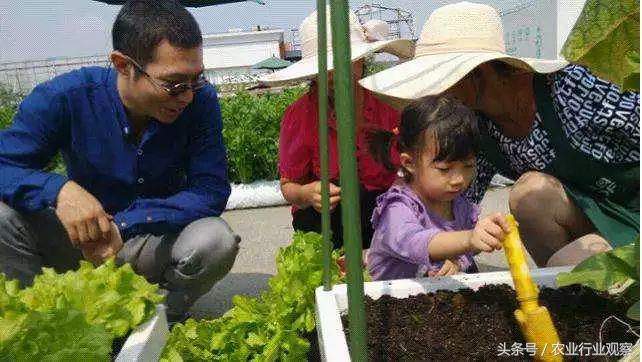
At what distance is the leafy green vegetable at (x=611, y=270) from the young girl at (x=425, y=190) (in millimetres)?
455

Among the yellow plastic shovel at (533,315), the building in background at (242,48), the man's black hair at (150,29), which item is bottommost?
the building in background at (242,48)

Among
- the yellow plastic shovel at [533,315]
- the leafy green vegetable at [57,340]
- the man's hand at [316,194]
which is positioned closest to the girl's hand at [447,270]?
the man's hand at [316,194]

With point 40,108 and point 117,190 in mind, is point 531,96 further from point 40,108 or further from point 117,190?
point 40,108

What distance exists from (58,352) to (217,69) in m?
31.2

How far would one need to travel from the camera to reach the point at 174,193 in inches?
81.3

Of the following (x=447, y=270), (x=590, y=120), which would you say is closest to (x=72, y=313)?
(x=447, y=270)

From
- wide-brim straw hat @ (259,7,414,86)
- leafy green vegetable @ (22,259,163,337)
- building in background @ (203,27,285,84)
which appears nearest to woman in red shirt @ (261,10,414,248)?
wide-brim straw hat @ (259,7,414,86)

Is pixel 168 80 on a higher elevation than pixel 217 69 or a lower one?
higher

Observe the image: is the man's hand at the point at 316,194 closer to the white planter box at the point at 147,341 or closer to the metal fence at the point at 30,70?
the white planter box at the point at 147,341

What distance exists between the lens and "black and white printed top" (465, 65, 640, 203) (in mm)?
Answer: 1536

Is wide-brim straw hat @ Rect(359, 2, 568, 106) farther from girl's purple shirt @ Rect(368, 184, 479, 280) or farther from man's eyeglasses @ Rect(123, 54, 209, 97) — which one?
man's eyeglasses @ Rect(123, 54, 209, 97)

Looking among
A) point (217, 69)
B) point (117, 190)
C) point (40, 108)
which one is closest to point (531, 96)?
point (117, 190)

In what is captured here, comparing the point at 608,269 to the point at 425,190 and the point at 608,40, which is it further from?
→ the point at 425,190

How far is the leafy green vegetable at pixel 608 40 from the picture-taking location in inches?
33.3
